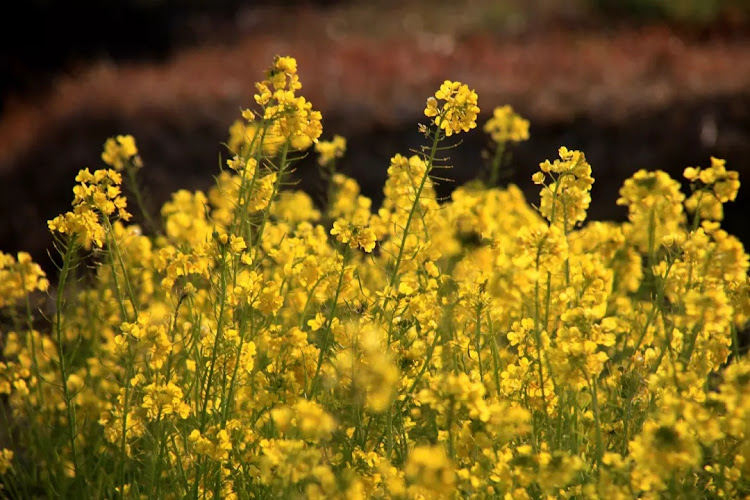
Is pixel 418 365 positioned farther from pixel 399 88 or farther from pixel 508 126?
pixel 399 88

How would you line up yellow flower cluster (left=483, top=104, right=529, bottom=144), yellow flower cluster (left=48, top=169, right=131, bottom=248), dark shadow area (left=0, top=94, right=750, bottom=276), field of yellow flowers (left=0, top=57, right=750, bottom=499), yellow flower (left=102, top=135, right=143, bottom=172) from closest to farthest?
field of yellow flowers (left=0, top=57, right=750, bottom=499) → yellow flower cluster (left=48, top=169, right=131, bottom=248) → yellow flower (left=102, top=135, right=143, bottom=172) → yellow flower cluster (left=483, top=104, right=529, bottom=144) → dark shadow area (left=0, top=94, right=750, bottom=276)

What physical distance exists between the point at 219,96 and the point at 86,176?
619 centimetres

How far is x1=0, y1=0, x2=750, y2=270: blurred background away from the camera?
7.13 m

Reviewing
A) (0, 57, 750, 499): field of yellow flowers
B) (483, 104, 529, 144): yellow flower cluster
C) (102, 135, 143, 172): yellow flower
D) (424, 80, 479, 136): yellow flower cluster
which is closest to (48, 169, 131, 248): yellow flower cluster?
(0, 57, 750, 499): field of yellow flowers

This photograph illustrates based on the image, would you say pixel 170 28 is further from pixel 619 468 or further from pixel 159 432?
pixel 619 468

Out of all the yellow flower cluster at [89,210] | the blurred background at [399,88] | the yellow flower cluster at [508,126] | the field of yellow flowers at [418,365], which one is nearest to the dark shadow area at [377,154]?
the blurred background at [399,88]

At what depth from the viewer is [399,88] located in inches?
327

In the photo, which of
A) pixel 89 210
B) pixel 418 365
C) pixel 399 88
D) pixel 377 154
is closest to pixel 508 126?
pixel 418 365

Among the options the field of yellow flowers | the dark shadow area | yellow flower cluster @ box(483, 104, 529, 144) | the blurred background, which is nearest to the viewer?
the field of yellow flowers

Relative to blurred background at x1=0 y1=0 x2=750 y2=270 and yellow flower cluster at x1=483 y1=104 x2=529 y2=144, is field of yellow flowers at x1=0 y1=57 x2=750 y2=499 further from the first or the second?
blurred background at x1=0 y1=0 x2=750 y2=270

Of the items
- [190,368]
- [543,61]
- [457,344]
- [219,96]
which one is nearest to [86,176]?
[190,368]

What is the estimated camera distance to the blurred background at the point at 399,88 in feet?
23.4

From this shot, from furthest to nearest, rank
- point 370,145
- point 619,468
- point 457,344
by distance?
point 370,145
point 457,344
point 619,468

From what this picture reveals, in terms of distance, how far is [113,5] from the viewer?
14.0 metres
